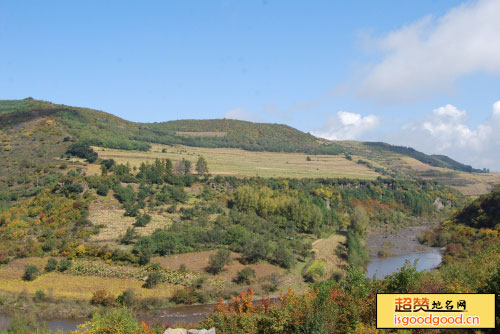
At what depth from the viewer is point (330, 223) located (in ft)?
261

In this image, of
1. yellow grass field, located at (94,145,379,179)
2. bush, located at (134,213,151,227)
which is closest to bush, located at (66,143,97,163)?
yellow grass field, located at (94,145,379,179)

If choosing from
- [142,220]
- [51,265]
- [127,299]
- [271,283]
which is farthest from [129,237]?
[271,283]

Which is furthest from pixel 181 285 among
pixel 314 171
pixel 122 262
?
pixel 314 171

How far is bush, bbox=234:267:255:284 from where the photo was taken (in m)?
45.8

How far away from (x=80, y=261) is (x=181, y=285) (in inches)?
516

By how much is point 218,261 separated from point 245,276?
12.8 feet

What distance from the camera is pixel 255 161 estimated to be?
128 metres

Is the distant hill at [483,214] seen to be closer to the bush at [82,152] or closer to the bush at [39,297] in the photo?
the bush at [39,297]

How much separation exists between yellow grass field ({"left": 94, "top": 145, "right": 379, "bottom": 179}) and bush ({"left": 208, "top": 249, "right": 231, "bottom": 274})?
151 ft

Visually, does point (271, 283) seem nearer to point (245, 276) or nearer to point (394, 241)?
point (245, 276)

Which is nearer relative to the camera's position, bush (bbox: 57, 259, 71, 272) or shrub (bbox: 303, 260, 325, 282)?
bush (bbox: 57, 259, 71, 272)

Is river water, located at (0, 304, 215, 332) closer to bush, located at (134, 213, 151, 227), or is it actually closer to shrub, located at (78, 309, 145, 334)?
Result: shrub, located at (78, 309, 145, 334)

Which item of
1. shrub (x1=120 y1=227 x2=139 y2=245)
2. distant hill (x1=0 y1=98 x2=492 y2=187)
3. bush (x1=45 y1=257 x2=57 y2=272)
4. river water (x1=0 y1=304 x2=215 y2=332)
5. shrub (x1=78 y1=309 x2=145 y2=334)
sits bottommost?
river water (x1=0 y1=304 x2=215 y2=332)

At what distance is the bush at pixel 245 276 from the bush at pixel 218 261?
244 cm
